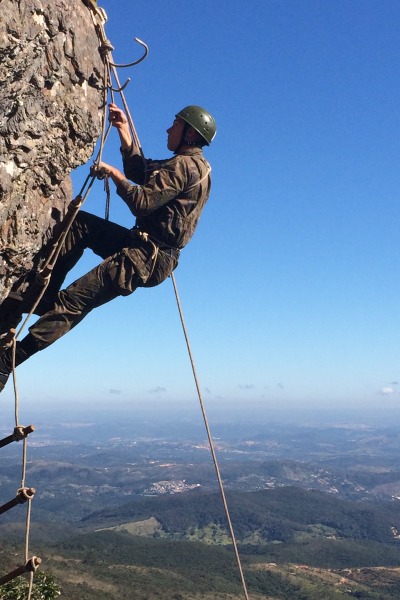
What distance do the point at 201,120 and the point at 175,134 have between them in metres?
0.37

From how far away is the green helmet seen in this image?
275 inches

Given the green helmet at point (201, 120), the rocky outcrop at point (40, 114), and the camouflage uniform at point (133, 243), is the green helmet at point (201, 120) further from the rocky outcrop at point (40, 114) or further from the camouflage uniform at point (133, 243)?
the rocky outcrop at point (40, 114)

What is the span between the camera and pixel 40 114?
17.7 feet

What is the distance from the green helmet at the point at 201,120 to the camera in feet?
22.9

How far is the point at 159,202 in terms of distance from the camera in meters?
6.33

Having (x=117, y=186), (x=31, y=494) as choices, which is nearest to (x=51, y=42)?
(x=117, y=186)

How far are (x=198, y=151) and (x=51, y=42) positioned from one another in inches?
86.9

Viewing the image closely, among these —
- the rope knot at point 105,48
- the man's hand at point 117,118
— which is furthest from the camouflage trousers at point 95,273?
the rope knot at point 105,48

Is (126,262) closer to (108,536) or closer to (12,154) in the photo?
(12,154)

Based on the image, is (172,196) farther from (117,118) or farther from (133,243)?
(117,118)

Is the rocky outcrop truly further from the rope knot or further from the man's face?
the man's face

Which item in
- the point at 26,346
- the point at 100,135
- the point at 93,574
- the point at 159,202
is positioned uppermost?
the point at 100,135

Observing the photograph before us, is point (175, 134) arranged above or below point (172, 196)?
above

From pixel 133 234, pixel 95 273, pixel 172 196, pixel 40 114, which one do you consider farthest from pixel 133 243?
pixel 40 114
